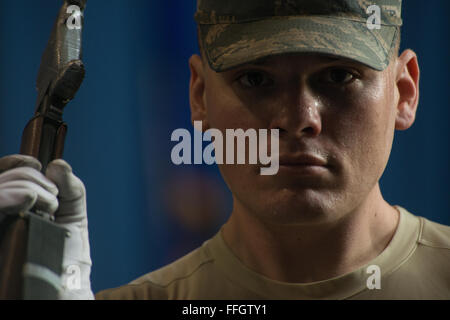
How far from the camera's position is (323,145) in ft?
3.22

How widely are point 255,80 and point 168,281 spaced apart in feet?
1.24

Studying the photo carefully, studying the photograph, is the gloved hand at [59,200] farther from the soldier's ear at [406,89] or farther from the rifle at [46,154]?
the soldier's ear at [406,89]

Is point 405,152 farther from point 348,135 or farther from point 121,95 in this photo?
point 121,95

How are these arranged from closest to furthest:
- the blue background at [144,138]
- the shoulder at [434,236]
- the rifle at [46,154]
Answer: the rifle at [46,154] → the shoulder at [434,236] → the blue background at [144,138]

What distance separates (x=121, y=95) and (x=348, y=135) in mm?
547

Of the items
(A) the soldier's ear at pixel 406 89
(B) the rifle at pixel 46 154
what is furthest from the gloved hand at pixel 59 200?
(A) the soldier's ear at pixel 406 89

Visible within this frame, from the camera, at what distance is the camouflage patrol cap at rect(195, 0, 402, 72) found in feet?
3.22

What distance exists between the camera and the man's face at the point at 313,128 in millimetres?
977

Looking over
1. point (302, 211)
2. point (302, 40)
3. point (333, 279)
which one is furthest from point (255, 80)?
point (333, 279)

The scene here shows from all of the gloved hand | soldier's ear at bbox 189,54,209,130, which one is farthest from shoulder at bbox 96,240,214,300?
soldier's ear at bbox 189,54,209,130

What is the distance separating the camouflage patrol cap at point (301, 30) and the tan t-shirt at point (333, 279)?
11.9 inches

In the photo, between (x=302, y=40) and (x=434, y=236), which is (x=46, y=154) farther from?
(x=434, y=236)
